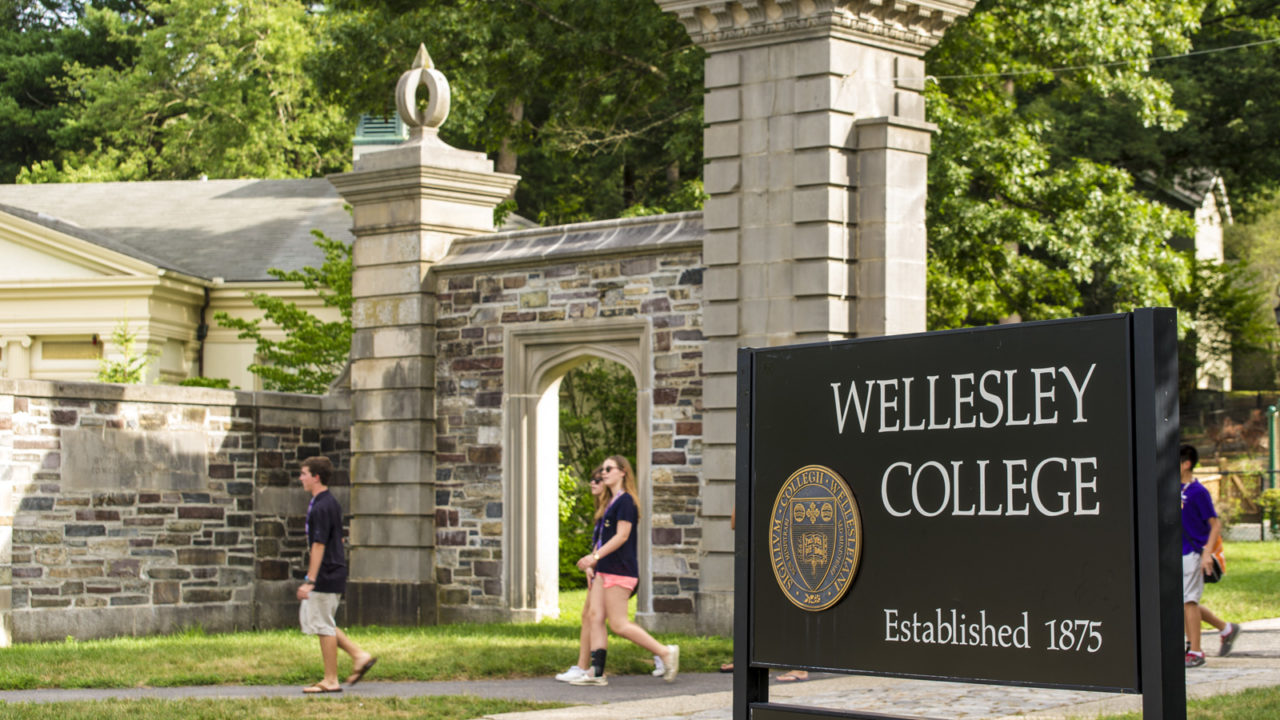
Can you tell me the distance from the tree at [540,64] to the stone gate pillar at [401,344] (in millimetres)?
7576

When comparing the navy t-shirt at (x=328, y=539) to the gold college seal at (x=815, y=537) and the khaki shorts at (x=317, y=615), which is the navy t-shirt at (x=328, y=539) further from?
the gold college seal at (x=815, y=537)

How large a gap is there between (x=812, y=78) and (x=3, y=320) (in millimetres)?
18425

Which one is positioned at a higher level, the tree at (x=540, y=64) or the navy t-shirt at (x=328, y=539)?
the tree at (x=540, y=64)

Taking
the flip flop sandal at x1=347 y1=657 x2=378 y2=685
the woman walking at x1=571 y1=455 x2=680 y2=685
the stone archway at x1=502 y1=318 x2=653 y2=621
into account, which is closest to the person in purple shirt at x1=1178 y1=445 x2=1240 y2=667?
the woman walking at x1=571 y1=455 x2=680 y2=685

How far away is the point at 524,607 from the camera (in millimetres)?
15102

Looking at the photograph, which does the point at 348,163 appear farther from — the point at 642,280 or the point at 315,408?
the point at 642,280

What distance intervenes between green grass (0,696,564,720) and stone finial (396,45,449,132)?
288 inches

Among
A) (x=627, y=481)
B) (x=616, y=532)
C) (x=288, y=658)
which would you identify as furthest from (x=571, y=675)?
(x=288, y=658)

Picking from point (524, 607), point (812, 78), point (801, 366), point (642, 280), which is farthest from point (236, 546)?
point (801, 366)

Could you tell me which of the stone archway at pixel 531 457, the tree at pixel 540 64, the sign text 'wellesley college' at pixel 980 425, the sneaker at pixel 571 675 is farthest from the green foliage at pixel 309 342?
the sign text 'wellesley college' at pixel 980 425

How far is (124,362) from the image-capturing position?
85.6 ft

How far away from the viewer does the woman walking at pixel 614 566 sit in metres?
10.7

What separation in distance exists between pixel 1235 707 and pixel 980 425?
4.78 meters

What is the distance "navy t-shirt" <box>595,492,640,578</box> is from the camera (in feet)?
35.1
